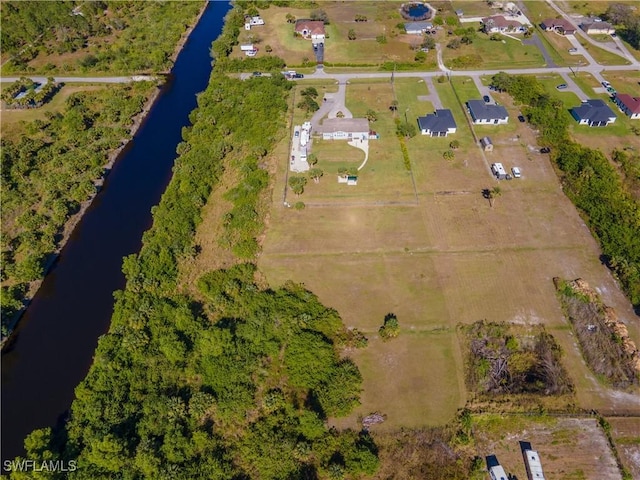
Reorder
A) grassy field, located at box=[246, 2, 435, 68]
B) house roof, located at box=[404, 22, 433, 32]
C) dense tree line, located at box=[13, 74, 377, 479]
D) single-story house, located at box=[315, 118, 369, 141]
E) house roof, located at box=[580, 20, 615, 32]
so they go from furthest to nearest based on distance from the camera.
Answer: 1. house roof, located at box=[404, 22, 433, 32]
2. house roof, located at box=[580, 20, 615, 32]
3. grassy field, located at box=[246, 2, 435, 68]
4. single-story house, located at box=[315, 118, 369, 141]
5. dense tree line, located at box=[13, 74, 377, 479]

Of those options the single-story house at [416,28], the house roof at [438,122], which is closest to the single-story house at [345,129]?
the house roof at [438,122]

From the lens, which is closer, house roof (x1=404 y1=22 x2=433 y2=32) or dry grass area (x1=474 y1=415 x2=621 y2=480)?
dry grass area (x1=474 y1=415 x2=621 y2=480)

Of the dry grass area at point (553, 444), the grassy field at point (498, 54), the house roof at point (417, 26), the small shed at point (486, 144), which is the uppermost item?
the house roof at point (417, 26)

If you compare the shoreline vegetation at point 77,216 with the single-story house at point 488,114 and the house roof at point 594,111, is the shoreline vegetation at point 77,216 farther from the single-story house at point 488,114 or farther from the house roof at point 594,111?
the house roof at point 594,111

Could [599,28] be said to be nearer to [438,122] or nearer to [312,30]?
[438,122]

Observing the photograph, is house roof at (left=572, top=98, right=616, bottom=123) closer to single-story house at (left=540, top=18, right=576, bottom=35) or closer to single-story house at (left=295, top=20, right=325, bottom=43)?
single-story house at (left=540, top=18, right=576, bottom=35)

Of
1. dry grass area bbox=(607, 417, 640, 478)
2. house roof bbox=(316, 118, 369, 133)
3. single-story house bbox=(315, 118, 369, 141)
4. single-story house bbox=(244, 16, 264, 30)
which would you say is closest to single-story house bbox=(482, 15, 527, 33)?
house roof bbox=(316, 118, 369, 133)
